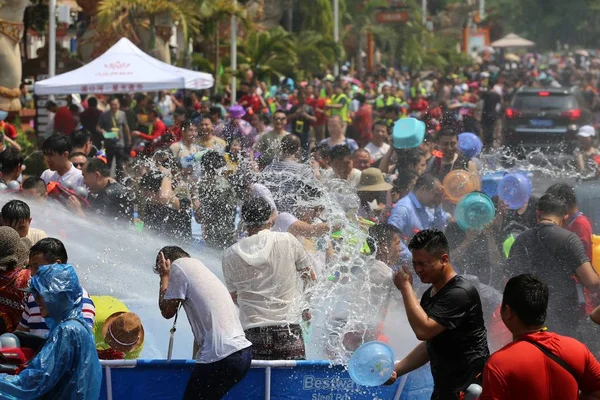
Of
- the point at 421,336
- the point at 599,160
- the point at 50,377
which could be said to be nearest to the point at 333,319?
the point at 421,336

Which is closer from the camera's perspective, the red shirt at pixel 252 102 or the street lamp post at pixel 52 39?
the street lamp post at pixel 52 39

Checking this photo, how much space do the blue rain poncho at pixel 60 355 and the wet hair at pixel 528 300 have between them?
1859 mm

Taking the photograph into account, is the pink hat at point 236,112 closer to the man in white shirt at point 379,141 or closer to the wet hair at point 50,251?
the man in white shirt at point 379,141

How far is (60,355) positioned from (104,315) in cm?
229

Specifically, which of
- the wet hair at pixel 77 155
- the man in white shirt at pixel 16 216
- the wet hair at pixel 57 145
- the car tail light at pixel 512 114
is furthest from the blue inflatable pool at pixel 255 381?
the car tail light at pixel 512 114

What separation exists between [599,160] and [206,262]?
5837 mm

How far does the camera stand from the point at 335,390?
6969mm

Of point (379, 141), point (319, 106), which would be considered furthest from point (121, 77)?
point (379, 141)

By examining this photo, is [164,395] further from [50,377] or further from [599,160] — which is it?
[599,160]

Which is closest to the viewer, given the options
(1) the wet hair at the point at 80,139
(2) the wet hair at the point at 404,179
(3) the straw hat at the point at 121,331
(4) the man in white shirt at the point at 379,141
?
(3) the straw hat at the point at 121,331

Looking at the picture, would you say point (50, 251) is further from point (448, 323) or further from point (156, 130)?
point (156, 130)

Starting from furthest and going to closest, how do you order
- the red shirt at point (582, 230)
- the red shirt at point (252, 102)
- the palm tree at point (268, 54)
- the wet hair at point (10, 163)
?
the palm tree at point (268, 54) < the red shirt at point (252, 102) < the wet hair at point (10, 163) < the red shirt at point (582, 230)

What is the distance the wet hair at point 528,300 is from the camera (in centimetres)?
488

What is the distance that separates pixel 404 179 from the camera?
12023 millimetres
